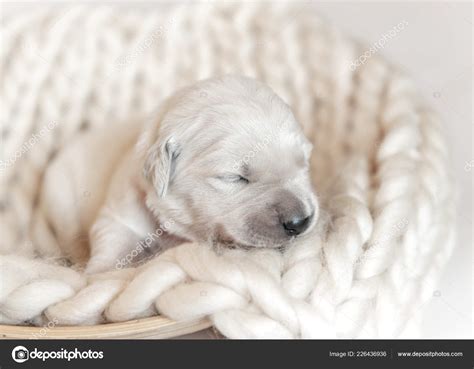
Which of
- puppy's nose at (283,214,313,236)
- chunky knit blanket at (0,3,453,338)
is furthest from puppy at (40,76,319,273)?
chunky knit blanket at (0,3,453,338)

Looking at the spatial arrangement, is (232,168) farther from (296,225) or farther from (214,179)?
(296,225)

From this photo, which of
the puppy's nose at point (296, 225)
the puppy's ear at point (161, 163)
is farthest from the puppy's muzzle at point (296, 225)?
the puppy's ear at point (161, 163)

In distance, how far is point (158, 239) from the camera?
1624mm

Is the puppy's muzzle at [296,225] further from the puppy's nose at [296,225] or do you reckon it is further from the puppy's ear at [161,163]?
the puppy's ear at [161,163]

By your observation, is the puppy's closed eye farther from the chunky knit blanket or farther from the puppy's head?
the chunky knit blanket

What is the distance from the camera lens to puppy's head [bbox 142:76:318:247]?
52.6 inches

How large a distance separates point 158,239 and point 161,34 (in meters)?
1.01

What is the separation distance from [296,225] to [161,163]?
0.35 metres

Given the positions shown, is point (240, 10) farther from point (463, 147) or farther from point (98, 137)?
point (463, 147)

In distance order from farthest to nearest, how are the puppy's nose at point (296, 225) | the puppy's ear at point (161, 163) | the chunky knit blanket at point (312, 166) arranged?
the puppy's ear at point (161, 163)
the puppy's nose at point (296, 225)
the chunky knit blanket at point (312, 166)

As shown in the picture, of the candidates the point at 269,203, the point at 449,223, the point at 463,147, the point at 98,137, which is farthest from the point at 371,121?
the point at 98,137

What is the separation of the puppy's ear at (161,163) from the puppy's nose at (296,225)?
0.31m

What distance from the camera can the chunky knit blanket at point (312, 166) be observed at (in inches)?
44.7

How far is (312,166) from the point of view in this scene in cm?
209
